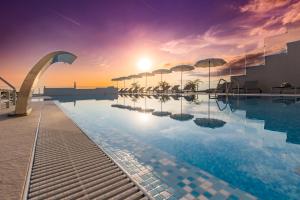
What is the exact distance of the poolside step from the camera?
6.46ft

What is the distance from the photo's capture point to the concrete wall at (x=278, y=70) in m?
16.8

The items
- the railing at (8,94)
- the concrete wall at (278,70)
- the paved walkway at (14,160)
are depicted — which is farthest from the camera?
the concrete wall at (278,70)

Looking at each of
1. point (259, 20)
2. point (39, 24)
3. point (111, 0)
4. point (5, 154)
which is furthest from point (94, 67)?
point (5, 154)

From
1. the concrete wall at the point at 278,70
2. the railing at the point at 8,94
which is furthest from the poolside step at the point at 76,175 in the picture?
the concrete wall at the point at 278,70

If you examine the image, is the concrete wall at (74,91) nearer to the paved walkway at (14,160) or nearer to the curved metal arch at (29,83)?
the curved metal arch at (29,83)

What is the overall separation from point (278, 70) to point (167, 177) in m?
20.3

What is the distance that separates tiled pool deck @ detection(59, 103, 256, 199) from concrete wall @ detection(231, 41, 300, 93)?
62.4ft

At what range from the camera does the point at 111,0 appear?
38.0 ft

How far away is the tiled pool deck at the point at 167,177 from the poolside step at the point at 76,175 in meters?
0.24

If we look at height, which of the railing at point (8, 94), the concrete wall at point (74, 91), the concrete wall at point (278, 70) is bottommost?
the railing at point (8, 94)

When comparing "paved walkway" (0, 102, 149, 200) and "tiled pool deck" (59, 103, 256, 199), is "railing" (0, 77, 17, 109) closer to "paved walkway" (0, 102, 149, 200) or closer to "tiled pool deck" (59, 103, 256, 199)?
"paved walkway" (0, 102, 149, 200)

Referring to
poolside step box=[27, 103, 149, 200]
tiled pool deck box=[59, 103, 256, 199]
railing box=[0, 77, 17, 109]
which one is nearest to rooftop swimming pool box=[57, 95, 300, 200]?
tiled pool deck box=[59, 103, 256, 199]

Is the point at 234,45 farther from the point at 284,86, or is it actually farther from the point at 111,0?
the point at 111,0

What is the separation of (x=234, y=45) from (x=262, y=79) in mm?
4775
